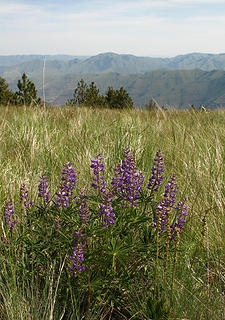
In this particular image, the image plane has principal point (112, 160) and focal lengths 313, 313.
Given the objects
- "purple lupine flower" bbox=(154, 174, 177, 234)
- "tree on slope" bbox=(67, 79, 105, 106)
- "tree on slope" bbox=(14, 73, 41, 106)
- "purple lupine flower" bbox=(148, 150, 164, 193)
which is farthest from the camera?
"tree on slope" bbox=(14, 73, 41, 106)

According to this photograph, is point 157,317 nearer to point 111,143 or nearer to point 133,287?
point 133,287

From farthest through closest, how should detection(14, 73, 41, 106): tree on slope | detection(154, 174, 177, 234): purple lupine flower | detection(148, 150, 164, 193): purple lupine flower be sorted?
1. detection(14, 73, 41, 106): tree on slope
2. detection(148, 150, 164, 193): purple lupine flower
3. detection(154, 174, 177, 234): purple lupine flower

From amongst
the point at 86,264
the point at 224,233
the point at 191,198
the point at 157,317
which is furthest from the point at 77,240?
the point at 191,198

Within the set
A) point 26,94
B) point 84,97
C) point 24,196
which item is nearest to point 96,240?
point 24,196

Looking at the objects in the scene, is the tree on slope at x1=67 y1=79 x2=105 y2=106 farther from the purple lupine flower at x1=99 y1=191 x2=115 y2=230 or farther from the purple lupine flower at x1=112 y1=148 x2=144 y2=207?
the purple lupine flower at x1=99 y1=191 x2=115 y2=230

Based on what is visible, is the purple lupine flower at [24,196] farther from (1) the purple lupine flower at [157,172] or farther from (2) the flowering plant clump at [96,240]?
(1) the purple lupine flower at [157,172]

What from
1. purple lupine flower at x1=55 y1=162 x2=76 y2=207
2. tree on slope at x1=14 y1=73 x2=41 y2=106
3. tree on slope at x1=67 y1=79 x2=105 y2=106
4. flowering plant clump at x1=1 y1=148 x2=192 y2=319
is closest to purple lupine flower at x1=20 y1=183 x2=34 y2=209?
flowering plant clump at x1=1 y1=148 x2=192 y2=319

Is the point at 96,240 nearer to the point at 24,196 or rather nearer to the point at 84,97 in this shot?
the point at 24,196

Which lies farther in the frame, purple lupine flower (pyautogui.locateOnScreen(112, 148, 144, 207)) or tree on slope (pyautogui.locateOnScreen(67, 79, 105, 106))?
tree on slope (pyautogui.locateOnScreen(67, 79, 105, 106))

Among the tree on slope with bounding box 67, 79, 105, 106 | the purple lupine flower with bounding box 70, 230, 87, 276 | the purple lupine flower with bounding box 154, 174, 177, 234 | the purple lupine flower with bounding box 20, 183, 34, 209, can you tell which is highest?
the tree on slope with bounding box 67, 79, 105, 106

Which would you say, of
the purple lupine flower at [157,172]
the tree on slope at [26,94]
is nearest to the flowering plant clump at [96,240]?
the purple lupine flower at [157,172]

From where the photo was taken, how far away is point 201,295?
5.59ft

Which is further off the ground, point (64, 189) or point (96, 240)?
point (64, 189)

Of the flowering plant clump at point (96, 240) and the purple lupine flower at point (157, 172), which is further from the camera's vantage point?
the purple lupine flower at point (157, 172)
